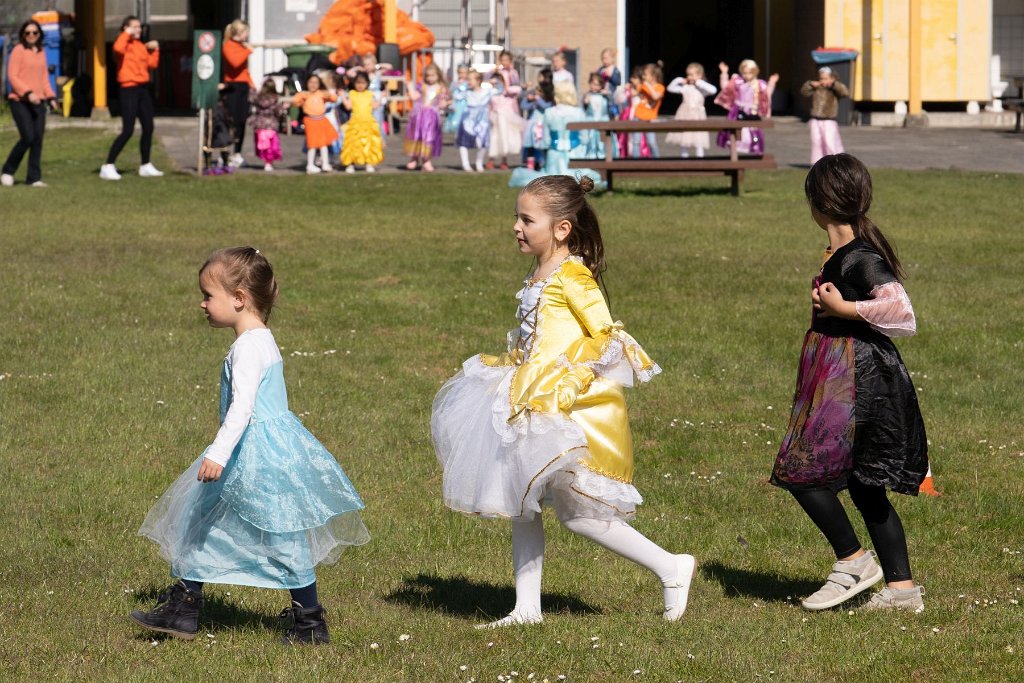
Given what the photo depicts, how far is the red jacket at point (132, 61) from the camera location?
20.9 meters

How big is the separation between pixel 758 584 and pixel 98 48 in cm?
2818

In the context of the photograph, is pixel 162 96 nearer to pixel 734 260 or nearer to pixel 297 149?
pixel 297 149

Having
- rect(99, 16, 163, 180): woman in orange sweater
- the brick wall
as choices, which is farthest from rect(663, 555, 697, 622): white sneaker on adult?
the brick wall

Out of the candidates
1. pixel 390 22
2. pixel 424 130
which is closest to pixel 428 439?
pixel 424 130

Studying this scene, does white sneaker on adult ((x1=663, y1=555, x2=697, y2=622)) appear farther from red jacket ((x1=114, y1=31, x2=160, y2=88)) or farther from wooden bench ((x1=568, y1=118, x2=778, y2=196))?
red jacket ((x1=114, y1=31, x2=160, y2=88))

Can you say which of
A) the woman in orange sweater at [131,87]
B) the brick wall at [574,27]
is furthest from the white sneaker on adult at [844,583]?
the brick wall at [574,27]

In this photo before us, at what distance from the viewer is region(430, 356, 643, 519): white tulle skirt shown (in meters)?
5.02

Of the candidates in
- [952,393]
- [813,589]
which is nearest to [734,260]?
[952,393]

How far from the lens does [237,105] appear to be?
2288 centimetres

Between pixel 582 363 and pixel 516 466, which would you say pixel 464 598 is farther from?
pixel 582 363

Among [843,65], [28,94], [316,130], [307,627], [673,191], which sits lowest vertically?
[307,627]

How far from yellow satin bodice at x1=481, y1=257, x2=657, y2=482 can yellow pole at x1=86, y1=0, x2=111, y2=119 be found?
1109 inches

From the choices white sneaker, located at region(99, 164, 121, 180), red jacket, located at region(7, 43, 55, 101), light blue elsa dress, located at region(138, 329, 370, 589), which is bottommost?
light blue elsa dress, located at region(138, 329, 370, 589)

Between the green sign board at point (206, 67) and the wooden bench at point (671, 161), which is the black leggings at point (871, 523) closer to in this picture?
the wooden bench at point (671, 161)
